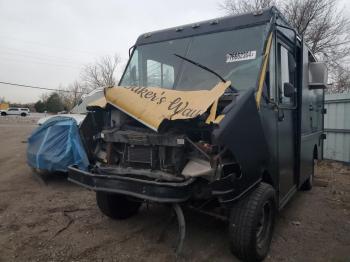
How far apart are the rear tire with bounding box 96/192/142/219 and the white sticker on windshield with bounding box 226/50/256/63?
2121mm

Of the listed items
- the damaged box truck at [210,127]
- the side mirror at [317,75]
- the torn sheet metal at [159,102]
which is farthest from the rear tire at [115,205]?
the side mirror at [317,75]

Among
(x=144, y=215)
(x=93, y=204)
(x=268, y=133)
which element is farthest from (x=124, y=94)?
(x=93, y=204)

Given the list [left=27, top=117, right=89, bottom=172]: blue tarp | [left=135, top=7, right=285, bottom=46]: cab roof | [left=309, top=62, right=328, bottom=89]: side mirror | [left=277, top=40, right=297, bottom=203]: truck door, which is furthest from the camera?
[left=27, top=117, right=89, bottom=172]: blue tarp

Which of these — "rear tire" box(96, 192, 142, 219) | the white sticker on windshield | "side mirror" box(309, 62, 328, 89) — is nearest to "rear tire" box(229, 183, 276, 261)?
the white sticker on windshield

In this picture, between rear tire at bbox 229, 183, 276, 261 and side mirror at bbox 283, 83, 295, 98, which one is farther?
side mirror at bbox 283, 83, 295, 98

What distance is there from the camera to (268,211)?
149 inches

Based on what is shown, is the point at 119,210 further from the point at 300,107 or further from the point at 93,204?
the point at 300,107

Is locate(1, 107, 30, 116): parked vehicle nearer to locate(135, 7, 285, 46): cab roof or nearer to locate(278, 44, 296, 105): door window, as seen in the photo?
locate(135, 7, 285, 46): cab roof

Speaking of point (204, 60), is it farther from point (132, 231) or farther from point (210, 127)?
point (132, 231)

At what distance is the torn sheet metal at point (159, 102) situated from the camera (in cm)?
328

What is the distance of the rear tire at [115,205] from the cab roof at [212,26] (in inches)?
84.8

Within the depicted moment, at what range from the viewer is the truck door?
4.16 metres

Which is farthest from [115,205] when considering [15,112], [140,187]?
[15,112]

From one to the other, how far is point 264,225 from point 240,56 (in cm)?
189
